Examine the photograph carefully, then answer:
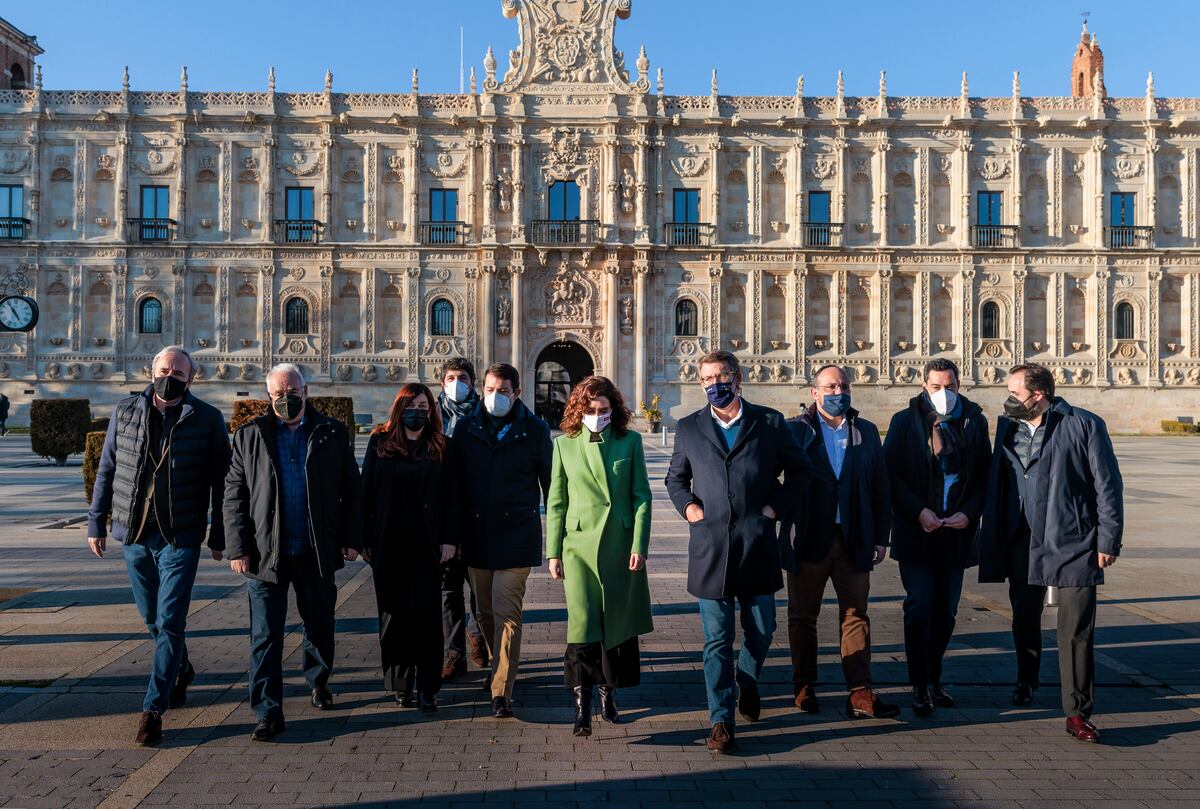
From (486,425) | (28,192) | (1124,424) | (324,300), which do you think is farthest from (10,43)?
(1124,424)

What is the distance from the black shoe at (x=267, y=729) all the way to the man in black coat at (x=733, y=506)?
282 cm

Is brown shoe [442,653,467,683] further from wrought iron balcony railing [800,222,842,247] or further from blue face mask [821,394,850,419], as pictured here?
wrought iron balcony railing [800,222,842,247]

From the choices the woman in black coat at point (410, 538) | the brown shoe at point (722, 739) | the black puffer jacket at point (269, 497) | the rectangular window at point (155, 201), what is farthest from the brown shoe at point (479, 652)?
the rectangular window at point (155, 201)

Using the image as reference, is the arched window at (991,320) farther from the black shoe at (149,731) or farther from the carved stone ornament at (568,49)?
the black shoe at (149,731)

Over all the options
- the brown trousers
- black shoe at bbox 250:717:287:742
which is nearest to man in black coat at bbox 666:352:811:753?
the brown trousers

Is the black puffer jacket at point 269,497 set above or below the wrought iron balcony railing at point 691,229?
below

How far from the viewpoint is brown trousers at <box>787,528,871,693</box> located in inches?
266

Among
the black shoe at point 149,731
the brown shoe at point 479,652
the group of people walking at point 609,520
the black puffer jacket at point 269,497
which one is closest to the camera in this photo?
the black shoe at point 149,731

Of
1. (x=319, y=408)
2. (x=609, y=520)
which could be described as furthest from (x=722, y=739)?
(x=319, y=408)

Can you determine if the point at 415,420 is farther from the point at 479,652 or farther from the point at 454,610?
the point at 479,652

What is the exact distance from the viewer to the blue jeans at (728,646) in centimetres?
602

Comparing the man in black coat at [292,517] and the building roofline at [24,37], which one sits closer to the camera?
the man in black coat at [292,517]

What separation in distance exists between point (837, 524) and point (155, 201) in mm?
44670

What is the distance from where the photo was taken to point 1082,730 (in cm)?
613
